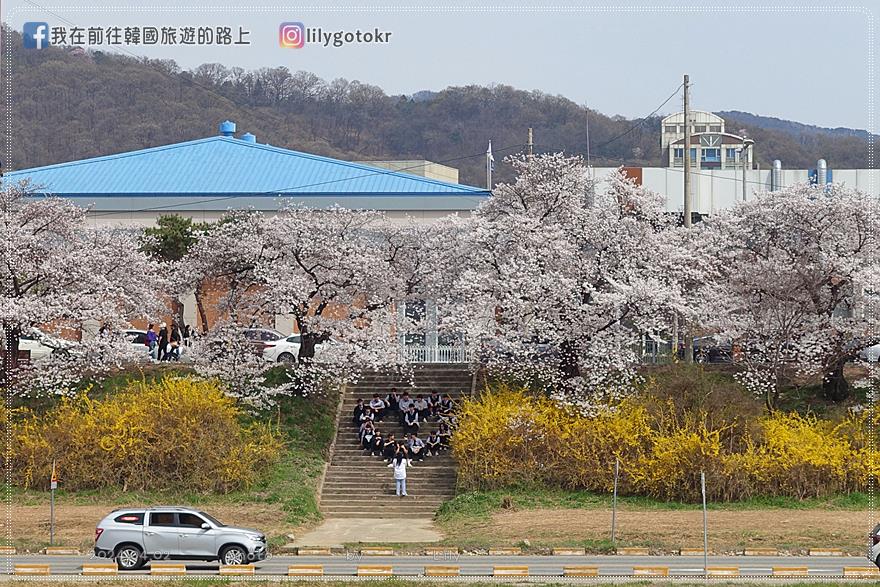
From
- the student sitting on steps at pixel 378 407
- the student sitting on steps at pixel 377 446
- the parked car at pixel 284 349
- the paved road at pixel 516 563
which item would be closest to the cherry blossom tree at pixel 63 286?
the parked car at pixel 284 349

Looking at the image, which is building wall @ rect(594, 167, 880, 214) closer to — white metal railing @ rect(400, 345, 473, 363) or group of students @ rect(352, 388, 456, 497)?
white metal railing @ rect(400, 345, 473, 363)

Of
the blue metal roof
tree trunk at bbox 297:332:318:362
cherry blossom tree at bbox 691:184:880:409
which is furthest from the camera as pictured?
the blue metal roof

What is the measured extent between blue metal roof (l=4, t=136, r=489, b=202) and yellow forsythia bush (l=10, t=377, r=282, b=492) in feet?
64.0

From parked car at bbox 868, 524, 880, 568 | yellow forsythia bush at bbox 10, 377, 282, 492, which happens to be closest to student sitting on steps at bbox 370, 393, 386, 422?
yellow forsythia bush at bbox 10, 377, 282, 492

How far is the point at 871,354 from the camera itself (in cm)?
3916

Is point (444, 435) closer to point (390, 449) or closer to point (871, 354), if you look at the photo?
point (390, 449)

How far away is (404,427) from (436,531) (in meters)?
6.90

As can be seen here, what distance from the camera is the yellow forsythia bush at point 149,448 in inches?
1374

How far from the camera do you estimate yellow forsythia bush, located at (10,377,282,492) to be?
3491 cm

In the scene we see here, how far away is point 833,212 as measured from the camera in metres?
38.0

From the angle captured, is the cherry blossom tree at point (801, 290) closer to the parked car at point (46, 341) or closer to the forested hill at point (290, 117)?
the parked car at point (46, 341)

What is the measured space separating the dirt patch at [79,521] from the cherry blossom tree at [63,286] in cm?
533

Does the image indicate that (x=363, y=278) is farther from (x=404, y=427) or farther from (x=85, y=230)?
(x=85, y=230)

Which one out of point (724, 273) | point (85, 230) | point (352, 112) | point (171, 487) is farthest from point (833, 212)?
point (352, 112)
